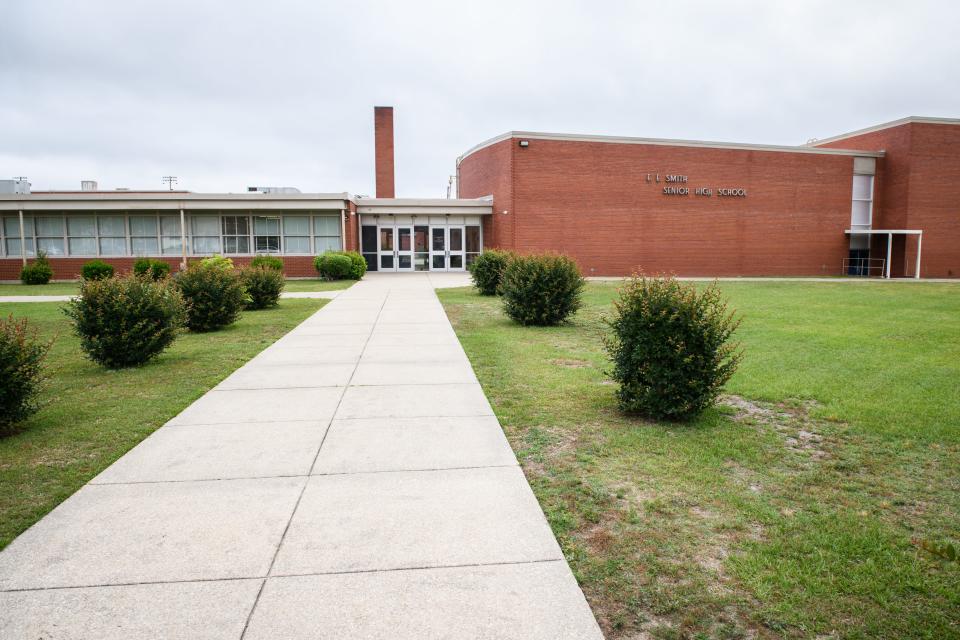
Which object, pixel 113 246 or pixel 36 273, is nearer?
pixel 36 273

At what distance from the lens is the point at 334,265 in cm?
2817

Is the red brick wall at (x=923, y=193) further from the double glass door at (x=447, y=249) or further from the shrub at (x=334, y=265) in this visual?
the shrub at (x=334, y=265)

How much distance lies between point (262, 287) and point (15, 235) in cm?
2131

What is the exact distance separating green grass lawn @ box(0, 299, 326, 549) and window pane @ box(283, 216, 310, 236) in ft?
64.4

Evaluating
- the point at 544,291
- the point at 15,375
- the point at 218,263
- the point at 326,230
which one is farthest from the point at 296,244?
the point at 15,375

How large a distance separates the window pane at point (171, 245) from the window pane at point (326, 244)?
260 inches

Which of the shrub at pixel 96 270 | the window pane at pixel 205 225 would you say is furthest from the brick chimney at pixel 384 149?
the shrub at pixel 96 270

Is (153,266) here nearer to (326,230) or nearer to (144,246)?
(144,246)

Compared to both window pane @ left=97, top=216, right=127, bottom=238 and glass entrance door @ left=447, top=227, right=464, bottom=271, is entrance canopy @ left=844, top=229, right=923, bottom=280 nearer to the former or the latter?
glass entrance door @ left=447, top=227, right=464, bottom=271

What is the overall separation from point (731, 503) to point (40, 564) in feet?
13.4

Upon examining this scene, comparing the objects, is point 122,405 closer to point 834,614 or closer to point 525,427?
point 525,427

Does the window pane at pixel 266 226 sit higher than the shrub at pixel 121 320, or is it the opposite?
the window pane at pixel 266 226

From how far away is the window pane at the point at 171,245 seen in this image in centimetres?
3125

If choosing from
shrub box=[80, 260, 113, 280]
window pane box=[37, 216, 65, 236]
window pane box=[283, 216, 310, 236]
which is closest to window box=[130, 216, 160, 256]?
window pane box=[37, 216, 65, 236]
